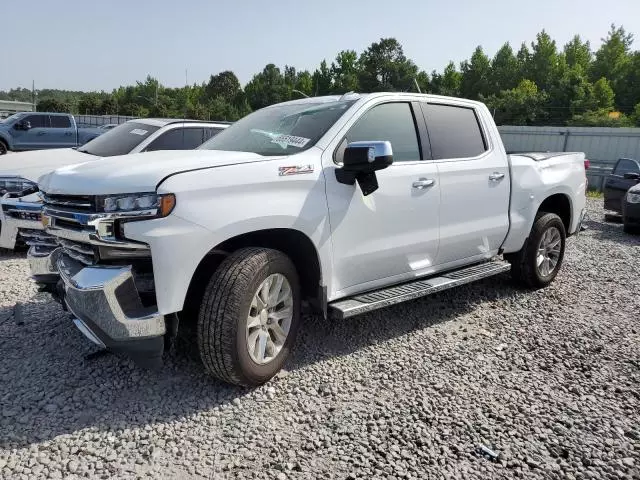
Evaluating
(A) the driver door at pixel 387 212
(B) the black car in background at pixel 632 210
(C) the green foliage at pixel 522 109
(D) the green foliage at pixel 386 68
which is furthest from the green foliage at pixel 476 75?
(A) the driver door at pixel 387 212

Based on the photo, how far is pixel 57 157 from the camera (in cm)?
693

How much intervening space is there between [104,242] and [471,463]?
7.34ft

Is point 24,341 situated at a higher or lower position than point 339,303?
lower

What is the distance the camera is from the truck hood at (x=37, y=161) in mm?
6246

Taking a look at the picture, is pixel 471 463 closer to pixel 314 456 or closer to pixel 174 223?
pixel 314 456

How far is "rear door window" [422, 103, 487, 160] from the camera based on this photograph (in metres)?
4.37

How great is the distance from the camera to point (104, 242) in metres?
2.82

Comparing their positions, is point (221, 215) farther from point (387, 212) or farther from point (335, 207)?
point (387, 212)

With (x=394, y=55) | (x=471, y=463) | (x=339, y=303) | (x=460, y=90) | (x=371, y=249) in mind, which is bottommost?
(x=471, y=463)

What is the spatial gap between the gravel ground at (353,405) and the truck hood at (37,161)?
7.21 feet

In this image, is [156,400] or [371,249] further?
[371,249]

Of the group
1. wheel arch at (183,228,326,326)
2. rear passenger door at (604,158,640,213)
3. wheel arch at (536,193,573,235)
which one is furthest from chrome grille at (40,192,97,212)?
rear passenger door at (604,158,640,213)

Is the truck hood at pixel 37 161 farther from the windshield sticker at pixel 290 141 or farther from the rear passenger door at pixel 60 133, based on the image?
the rear passenger door at pixel 60 133

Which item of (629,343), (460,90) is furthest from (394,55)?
(629,343)
